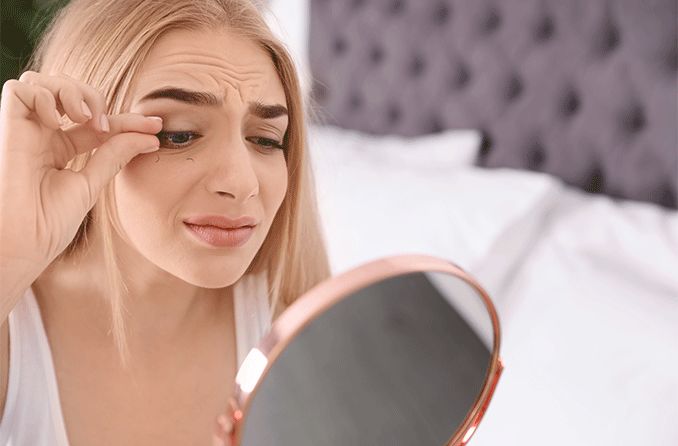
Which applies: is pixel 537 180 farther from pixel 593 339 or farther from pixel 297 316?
pixel 297 316

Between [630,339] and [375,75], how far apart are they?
141cm

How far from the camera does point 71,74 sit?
59cm

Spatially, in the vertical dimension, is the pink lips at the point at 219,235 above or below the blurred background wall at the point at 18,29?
below

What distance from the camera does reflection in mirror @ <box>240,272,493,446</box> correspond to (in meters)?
0.50

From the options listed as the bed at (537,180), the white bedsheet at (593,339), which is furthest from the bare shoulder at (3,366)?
the white bedsheet at (593,339)

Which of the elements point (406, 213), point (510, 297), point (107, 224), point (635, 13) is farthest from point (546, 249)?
point (107, 224)

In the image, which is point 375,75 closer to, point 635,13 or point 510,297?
point 635,13

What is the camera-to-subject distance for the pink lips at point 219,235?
56 centimetres

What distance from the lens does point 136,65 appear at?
538mm

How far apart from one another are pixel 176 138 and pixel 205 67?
0.23ft

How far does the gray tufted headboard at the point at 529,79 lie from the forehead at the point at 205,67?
23.9 inches

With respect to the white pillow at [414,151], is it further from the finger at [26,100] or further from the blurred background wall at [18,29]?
the finger at [26,100]

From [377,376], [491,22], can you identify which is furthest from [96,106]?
[491,22]

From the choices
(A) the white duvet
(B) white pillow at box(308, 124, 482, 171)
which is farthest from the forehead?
(B) white pillow at box(308, 124, 482, 171)
